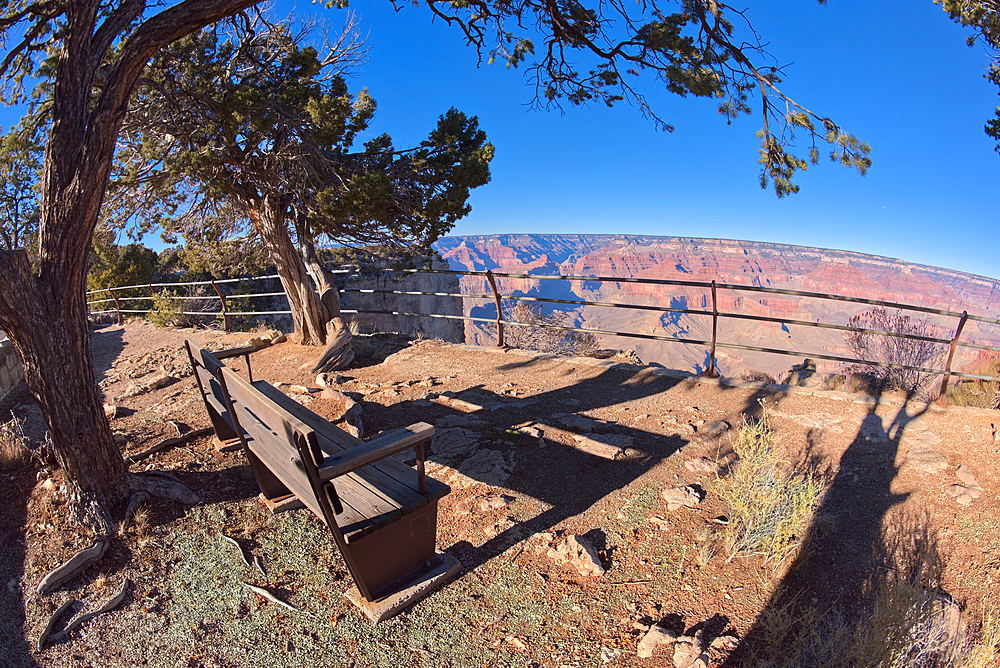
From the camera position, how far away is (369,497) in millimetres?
2828

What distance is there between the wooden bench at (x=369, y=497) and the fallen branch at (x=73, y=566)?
39.0 inches

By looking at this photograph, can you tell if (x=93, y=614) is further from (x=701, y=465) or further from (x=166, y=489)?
(x=701, y=465)

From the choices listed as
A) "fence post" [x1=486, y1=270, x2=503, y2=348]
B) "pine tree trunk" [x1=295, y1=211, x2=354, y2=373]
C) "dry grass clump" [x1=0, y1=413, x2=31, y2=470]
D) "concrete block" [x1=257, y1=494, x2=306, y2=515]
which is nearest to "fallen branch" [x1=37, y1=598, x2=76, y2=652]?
"concrete block" [x1=257, y1=494, x2=306, y2=515]

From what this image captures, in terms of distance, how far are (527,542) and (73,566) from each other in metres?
2.52

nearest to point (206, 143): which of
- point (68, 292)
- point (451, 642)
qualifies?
point (68, 292)

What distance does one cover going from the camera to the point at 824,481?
3938mm

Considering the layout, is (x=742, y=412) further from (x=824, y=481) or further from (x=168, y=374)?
(x=168, y=374)

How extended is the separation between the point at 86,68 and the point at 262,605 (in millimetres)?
3252

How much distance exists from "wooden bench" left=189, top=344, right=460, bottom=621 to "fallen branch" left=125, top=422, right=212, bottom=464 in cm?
163

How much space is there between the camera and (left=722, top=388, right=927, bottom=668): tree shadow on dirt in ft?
8.55

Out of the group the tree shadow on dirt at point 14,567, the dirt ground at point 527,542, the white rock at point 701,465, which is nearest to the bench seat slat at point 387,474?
the dirt ground at point 527,542

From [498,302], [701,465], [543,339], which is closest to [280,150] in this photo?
[498,302]

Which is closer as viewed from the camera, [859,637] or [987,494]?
[859,637]

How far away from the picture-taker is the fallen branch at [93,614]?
8.37 ft
